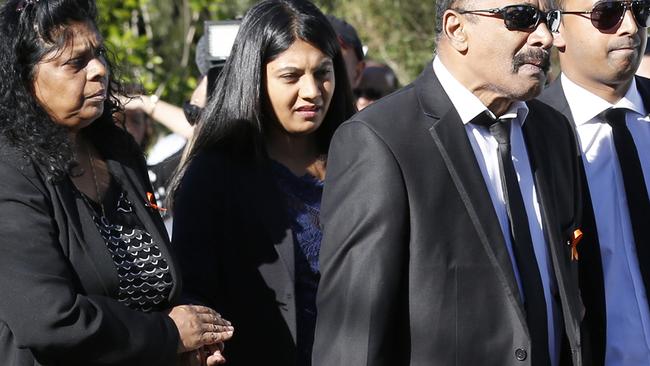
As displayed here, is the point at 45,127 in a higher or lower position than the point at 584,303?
higher

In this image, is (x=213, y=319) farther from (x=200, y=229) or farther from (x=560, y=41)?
(x=560, y=41)

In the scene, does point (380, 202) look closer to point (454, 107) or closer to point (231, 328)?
point (454, 107)

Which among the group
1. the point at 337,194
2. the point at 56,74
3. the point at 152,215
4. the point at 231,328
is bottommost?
the point at 231,328

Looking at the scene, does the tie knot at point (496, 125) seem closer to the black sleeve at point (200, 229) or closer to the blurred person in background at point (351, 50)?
the black sleeve at point (200, 229)

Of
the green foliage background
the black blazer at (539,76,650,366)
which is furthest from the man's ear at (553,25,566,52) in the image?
the green foliage background

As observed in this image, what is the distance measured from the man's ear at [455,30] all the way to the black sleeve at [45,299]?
4.29ft

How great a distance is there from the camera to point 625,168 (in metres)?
4.02

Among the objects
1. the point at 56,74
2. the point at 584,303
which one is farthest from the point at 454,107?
the point at 56,74

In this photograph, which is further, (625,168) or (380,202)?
(625,168)

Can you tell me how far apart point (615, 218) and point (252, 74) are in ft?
4.61

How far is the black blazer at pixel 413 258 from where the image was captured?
124 inches

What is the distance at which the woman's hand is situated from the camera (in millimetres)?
3646

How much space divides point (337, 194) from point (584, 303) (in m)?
1.09

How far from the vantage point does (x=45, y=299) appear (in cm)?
330
